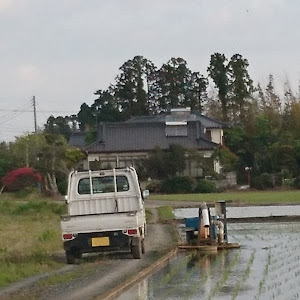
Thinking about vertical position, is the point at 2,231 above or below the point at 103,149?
below

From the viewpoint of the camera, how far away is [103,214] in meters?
17.3

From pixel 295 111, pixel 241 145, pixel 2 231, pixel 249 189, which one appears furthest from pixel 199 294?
pixel 295 111

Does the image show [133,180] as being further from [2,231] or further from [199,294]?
[2,231]

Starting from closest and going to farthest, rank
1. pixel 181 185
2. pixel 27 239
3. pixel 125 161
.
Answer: pixel 27 239 < pixel 181 185 < pixel 125 161

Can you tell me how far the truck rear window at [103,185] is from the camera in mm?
18922

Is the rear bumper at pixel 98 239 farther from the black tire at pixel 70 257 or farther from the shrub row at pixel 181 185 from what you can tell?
the shrub row at pixel 181 185

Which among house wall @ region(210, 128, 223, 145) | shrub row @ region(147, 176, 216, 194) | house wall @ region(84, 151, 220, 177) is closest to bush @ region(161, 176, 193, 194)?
shrub row @ region(147, 176, 216, 194)

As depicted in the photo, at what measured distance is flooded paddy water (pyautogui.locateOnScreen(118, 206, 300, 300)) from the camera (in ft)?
39.5

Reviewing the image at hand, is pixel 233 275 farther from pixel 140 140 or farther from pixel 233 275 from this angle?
pixel 140 140

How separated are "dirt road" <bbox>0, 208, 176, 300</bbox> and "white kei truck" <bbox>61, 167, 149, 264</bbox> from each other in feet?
1.22

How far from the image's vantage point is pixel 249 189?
185ft

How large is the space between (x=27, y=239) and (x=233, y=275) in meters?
9.81

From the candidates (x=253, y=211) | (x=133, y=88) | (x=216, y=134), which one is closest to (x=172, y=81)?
(x=133, y=88)

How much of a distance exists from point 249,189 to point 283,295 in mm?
44915
